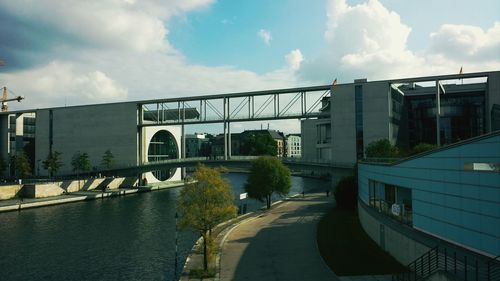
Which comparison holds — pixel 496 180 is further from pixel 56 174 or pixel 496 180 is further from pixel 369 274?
pixel 56 174

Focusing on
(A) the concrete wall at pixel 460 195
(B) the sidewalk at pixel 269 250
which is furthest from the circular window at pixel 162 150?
(A) the concrete wall at pixel 460 195

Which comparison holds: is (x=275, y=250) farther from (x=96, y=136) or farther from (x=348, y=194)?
(x=96, y=136)

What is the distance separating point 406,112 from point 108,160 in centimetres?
7714

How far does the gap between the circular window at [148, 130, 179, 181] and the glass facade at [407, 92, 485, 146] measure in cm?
7037

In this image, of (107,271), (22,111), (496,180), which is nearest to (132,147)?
(22,111)

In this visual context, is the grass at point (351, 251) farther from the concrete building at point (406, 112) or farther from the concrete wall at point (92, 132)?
the concrete wall at point (92, 132)

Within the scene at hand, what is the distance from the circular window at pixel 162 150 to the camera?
124m

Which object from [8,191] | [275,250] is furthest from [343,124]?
[8,191]

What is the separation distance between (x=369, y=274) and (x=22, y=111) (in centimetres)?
13331

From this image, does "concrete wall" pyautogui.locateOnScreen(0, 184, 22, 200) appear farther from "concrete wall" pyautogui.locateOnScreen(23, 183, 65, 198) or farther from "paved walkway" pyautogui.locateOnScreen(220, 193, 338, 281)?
"paved walkway" pyautogui.locateOnScreen(220, 193, 338, 281)

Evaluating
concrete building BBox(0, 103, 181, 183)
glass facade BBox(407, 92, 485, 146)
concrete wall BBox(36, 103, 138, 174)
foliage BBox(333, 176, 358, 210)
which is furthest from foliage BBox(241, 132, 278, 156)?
foliage BBox(333, 176, 358, 210)

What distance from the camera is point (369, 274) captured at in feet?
84.2

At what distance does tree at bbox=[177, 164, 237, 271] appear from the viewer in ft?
97.3

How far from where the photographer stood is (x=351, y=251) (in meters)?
31.9
